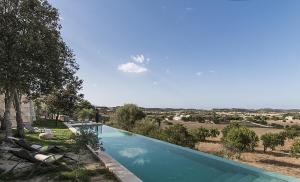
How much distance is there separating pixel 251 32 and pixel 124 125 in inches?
651

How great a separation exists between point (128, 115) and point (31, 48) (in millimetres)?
20126

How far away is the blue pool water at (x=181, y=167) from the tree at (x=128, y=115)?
14.9m

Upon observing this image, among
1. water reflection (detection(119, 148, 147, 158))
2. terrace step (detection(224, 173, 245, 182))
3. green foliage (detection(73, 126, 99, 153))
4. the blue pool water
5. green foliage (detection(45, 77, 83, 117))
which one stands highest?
green foliage (detection(45, 77, 83, 117))

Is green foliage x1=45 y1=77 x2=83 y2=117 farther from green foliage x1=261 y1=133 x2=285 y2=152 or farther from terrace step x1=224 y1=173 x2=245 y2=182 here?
terrace step x1=224 y1=173 x2=245 y2=182

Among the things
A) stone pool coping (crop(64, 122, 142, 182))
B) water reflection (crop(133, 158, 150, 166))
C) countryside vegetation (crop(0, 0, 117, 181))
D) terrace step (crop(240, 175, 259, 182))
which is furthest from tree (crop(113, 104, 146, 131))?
terrace step (crop(240, 175, 259, 182))

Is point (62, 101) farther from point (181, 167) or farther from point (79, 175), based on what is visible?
point (79, 175)

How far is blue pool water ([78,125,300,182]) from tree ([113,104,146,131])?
14852 mm

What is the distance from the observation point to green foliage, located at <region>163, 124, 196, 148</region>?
2119 centimetres

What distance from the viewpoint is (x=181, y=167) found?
12070 mm

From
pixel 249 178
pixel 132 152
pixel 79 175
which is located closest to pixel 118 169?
pixel 79 175

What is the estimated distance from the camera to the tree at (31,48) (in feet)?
42.8

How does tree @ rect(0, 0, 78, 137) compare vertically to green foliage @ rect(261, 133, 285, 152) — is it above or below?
above

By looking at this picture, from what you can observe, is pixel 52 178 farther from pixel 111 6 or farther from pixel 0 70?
pixel 111 6

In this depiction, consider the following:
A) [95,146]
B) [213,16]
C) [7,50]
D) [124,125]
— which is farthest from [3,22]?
[124,125]
